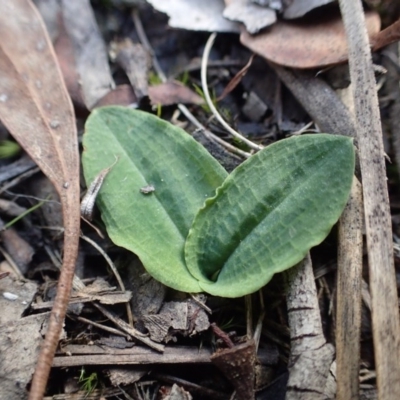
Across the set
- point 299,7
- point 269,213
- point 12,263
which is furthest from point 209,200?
point 299,7

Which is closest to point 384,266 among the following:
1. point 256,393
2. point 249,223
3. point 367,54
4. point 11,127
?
point 249,223

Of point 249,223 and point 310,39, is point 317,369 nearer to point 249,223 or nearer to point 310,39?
point 249,223

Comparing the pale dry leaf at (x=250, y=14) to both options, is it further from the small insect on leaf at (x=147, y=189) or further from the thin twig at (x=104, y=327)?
the thin twig at (x=104, y=327)

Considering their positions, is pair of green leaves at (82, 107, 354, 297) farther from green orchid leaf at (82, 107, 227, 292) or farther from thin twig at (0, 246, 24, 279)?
thin twig at (0, 246, 24, 279)

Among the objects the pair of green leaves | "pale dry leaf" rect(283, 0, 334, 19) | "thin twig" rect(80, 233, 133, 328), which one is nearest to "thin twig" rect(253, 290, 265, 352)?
the pair of green leaves

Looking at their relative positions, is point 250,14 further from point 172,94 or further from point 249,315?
point 249,315
